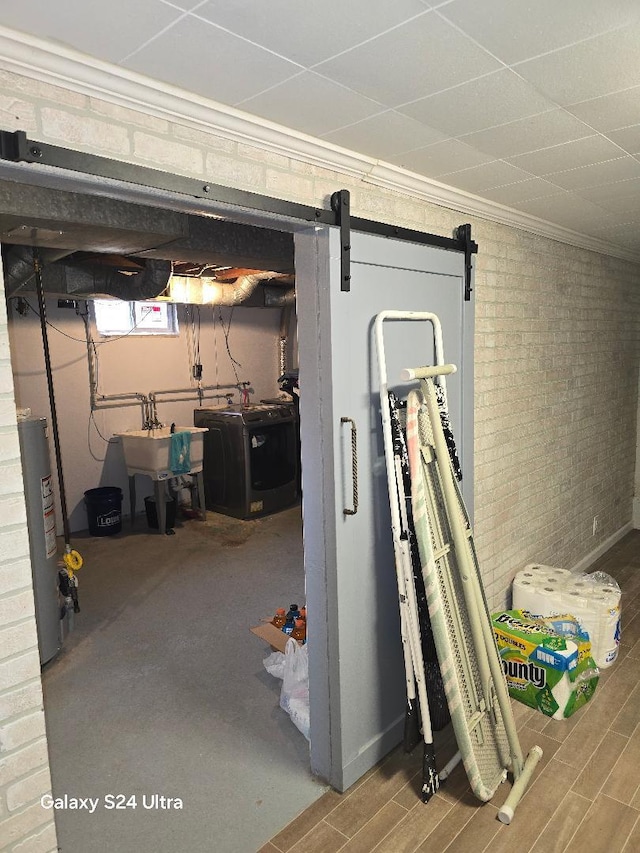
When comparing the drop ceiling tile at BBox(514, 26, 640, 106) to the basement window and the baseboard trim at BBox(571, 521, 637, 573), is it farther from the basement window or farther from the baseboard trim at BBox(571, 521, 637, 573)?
the basement window

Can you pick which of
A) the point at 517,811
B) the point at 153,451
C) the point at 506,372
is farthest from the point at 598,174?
the point at 153,451

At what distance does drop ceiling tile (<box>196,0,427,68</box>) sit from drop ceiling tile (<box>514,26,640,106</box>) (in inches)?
17.0

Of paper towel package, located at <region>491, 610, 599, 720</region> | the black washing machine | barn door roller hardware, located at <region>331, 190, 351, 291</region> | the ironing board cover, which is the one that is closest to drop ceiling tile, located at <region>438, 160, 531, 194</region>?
barn door roller hardware, located at <region>331, 190, 351, 291</region>

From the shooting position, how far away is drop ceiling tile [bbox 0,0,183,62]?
3.72 ft

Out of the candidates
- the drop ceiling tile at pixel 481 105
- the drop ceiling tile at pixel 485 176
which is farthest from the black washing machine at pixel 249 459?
the drop ceiling tile at pixel 481 105

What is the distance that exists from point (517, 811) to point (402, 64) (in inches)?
100

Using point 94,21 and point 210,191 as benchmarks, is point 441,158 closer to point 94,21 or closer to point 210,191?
point 210,191

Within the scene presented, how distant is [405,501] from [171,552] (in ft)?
11.0

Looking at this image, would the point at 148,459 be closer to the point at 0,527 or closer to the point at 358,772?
the point at 358,772

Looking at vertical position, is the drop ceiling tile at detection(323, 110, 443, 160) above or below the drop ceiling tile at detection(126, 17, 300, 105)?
above

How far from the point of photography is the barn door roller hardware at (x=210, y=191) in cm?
131

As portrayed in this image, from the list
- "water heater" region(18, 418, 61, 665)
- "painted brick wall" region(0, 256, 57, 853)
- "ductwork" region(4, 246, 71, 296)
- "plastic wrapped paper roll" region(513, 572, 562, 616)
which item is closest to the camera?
"painted brick wall" region(0, 256, 57, 853)

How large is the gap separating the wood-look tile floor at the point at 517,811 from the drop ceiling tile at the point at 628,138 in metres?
2.47

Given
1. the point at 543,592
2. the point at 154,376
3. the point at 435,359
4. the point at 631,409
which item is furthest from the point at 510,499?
the point at 154,376
